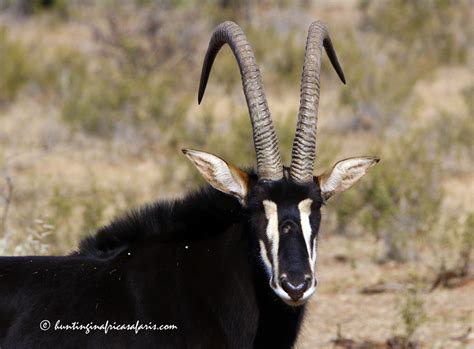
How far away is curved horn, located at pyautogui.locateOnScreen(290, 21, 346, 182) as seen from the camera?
17.7ft

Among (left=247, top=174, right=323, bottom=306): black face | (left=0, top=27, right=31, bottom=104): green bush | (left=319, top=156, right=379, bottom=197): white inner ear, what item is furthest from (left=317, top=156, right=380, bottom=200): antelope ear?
(left=0, top=27, right=31, bottom=104): green bush

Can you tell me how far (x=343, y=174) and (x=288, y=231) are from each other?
686mm

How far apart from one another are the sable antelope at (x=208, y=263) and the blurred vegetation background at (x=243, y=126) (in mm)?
2205

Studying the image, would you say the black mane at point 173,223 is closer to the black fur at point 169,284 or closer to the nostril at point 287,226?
the black fur at point 169,284

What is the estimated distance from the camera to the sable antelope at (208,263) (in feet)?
17.0

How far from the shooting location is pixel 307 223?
518cm

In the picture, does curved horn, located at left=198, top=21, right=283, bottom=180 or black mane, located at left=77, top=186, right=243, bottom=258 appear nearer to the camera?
curved horn, located at left=198, top=21, right=283, bottom=180

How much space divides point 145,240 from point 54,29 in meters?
22.7

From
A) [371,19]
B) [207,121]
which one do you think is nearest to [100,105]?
[207,121]

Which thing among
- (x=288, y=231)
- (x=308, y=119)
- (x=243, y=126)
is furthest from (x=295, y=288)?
(x=243, y=126)

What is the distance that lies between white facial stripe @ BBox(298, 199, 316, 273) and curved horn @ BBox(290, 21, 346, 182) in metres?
0.20

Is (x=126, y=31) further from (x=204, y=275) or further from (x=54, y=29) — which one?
(x=204, y=275)

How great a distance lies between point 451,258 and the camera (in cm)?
953

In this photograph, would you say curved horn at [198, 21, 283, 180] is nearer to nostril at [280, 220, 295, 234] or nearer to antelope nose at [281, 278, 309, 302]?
nostril at [280, 220, 295, 234]
